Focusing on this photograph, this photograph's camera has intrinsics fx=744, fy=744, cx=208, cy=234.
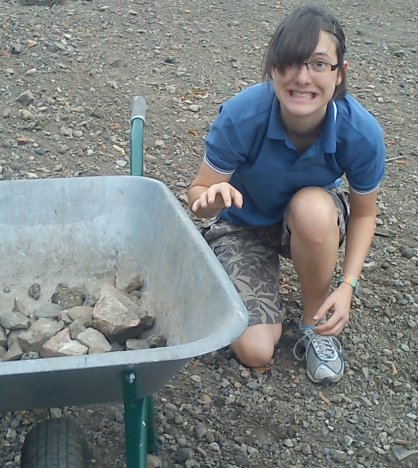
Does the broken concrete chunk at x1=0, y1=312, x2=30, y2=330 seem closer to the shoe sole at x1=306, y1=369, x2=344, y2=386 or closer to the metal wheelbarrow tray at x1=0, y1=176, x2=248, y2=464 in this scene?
the metal wheelbarrow tray at x1=0, y1=176, x2=248, y2=464

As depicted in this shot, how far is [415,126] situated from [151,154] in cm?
144

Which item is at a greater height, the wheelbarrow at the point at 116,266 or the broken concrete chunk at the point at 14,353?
the wheelbarrow at the point at 116,266

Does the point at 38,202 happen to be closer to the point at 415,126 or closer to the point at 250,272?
the point at 250,272

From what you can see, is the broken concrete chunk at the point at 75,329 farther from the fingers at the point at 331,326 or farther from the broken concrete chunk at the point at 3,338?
the fingers at the point at 331,326

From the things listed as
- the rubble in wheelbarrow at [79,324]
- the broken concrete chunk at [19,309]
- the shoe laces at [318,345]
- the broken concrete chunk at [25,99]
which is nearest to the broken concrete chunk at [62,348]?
the rubble in wheelbarrow at [79,324]

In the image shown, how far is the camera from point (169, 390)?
2.15 meters

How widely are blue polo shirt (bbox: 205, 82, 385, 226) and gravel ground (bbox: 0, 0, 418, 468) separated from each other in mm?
A: 563

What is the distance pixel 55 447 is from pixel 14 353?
0.24 m

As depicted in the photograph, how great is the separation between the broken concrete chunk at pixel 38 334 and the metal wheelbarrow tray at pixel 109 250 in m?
0.13

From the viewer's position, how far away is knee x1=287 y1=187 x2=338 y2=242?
207 centimetres

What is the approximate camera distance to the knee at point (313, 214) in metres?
2.07

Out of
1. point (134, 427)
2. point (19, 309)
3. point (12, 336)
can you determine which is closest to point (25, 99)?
point (19, 309)

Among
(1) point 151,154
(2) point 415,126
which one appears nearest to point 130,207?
(1) point 151,154

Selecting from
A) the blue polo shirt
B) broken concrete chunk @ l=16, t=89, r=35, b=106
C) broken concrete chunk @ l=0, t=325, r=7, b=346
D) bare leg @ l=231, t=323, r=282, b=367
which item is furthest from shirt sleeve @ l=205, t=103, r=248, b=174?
broken concrete chunk @ l=16, t=89, r=35, b=106
